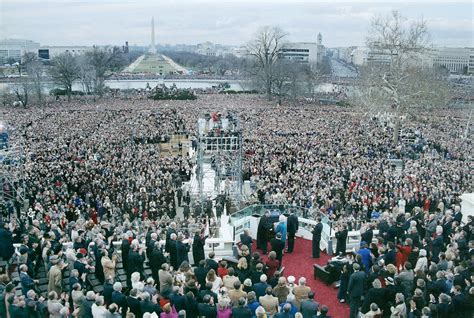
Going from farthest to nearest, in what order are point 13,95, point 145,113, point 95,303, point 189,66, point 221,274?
point 189,66 < point 13,95 < point 145,113 < point 221,274 < point 95,303

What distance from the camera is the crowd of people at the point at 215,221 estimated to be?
852 cm

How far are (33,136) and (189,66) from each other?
139m

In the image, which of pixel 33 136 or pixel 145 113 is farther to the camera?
pixel 145 113

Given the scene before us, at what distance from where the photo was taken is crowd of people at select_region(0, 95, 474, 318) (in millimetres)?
8516

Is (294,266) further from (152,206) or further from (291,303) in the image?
(152,206)

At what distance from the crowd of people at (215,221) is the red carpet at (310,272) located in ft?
1.04

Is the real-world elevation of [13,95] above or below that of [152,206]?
above

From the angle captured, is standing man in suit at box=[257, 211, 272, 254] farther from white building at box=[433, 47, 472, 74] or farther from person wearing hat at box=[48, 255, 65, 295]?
white building at box=[433, 47, 472, 74]

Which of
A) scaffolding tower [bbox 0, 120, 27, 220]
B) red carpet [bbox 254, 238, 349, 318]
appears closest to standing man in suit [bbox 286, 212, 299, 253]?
red carpet [bbox 254, 238, 349, 318]

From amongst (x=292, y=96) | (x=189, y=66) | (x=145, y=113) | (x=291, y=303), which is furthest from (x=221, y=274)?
(x=189, y=66)

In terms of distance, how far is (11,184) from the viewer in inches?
763

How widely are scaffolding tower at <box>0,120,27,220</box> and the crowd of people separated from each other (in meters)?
0.19

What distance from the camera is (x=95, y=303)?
25.6 ft

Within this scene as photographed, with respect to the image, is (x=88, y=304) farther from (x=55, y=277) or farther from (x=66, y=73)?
(x=66, y=73)
